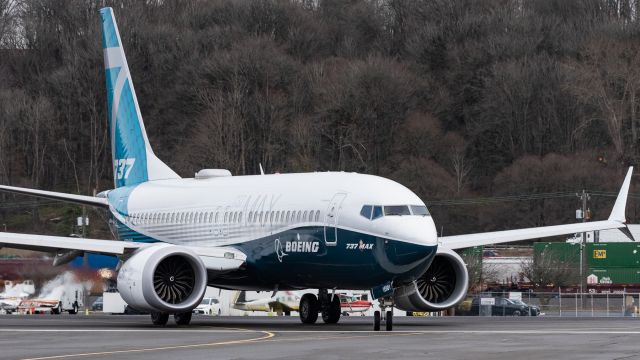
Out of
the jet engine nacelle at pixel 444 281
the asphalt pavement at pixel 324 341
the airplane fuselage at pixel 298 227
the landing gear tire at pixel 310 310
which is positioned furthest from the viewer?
the landing gear tire at pixel 310 310

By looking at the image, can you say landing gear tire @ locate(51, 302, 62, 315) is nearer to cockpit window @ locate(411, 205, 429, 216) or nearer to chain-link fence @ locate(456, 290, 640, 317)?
chain-link fence @ locate(456, 290, 640, 317)

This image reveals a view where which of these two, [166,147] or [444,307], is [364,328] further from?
[166,147]

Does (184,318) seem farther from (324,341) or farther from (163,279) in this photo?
(324,341)

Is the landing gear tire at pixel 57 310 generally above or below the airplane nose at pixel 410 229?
below

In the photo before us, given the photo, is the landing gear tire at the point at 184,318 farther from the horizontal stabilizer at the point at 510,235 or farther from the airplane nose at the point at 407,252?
the airplane nose at the point at 407,252

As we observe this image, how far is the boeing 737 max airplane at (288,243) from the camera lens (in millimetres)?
35312

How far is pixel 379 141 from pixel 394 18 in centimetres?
2960

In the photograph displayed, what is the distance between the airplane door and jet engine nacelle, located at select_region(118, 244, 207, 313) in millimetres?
3581

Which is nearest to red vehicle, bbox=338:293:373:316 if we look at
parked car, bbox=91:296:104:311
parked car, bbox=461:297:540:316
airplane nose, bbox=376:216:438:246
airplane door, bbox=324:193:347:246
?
parked car, bbox=461:297:540:316

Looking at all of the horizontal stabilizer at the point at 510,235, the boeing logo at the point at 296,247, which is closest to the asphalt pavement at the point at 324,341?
the boeing logo at the point at 296,247

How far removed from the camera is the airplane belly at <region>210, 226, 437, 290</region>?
34.7m

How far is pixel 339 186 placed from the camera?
3703 centimetres

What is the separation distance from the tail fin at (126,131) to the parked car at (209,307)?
14.2 m

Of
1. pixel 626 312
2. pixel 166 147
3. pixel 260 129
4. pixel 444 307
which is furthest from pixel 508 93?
pixel 444 307
